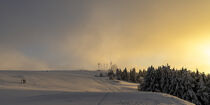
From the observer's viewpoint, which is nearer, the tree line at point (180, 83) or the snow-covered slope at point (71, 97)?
the snow-covered slope at point (71, 97)

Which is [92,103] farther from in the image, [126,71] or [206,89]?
[126,71]

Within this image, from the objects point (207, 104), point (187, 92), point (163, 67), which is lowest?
point (207, 104)

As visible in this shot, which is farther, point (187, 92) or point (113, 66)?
point (113, 66)

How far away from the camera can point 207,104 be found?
33562 millimetres

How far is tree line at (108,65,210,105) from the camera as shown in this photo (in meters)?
34.3

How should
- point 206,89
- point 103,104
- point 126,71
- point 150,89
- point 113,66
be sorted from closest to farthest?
point 103,104 → point 206,89 → point 150,89 → point 126,71 → point 113,66

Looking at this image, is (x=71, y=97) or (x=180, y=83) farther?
(x=180, y=83)

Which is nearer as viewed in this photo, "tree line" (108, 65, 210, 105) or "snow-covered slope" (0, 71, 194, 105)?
"snow-covered slope" (0, 71, 194, 105)

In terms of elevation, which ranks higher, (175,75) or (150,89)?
(175,75)

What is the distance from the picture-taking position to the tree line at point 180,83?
3434cm

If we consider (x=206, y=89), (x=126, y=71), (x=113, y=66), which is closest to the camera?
(x=206, y=89)

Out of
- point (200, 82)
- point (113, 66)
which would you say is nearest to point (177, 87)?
point (200, 82)

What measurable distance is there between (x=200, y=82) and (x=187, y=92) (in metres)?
3.81

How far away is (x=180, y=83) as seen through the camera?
35.8m
